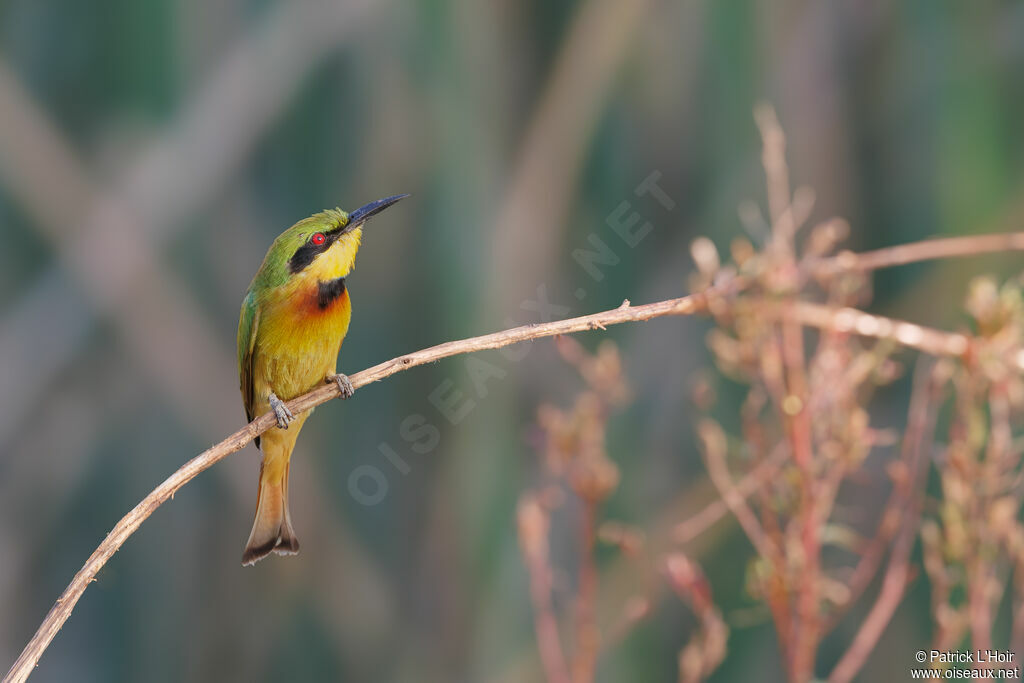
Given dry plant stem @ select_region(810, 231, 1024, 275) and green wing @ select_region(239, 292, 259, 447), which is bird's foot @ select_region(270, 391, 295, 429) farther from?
dry plant stem @ select_region(810, 231, 1024, 275)

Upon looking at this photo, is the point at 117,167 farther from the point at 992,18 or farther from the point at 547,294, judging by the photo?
the point at 992,18

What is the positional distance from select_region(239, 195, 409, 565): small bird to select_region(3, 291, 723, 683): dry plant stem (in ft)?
0.70

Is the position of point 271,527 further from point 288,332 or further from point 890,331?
point 890,331

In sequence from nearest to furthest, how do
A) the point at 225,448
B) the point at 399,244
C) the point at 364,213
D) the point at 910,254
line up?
the point at 225,448 < the point at 910,254 < the point at 364,213 < the point at 399,244

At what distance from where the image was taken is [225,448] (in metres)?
0.65

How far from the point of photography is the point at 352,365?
6.23 feet

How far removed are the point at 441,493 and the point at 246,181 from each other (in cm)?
76

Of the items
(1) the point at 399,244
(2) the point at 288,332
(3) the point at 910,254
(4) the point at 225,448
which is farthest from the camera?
(1) the point at 399,244

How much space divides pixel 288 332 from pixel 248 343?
0.09 metres

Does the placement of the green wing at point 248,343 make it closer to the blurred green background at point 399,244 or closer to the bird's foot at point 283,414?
the bird's foot at point 283,414

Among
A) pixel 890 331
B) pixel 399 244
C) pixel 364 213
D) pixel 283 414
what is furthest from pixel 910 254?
pixel 399 244

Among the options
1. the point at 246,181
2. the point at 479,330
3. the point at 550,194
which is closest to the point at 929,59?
the point at 550,194

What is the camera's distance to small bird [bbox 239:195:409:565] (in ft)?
3.29

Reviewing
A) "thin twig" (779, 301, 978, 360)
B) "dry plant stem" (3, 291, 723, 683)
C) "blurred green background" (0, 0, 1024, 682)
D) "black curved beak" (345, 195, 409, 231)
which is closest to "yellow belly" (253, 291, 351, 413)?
"black curved beak" (345, 195, 409, 231)
